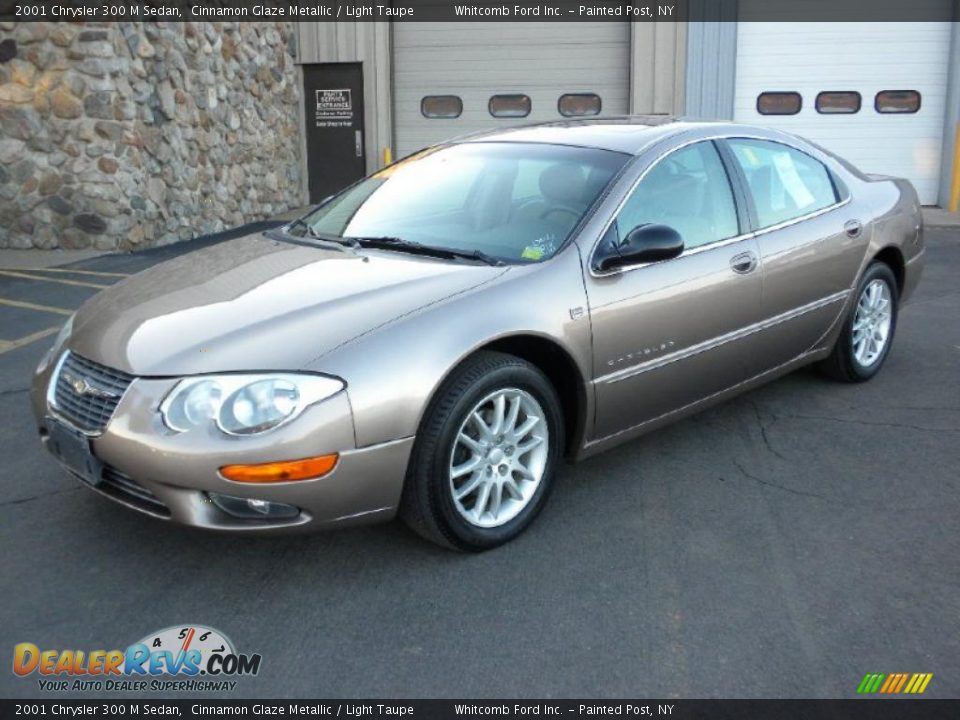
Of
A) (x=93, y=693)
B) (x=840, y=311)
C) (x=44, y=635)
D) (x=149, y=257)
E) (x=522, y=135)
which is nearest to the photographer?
(x=93, y=693)

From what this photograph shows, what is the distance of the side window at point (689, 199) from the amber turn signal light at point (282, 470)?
1607 mm

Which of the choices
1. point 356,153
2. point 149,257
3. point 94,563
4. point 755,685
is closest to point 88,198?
point 149,257

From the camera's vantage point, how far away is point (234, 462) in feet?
9.59

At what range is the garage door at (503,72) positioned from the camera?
14328mm

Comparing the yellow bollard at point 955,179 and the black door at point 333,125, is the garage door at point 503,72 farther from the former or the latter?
the yellow bollard at point 955,179

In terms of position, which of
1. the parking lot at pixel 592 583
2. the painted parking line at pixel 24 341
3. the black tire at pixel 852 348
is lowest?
the parking lot at pixel 592 583

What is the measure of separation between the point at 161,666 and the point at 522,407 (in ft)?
4.85

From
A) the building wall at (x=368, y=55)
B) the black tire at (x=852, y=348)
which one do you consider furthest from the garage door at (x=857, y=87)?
the black tire at (x=852, y=348)

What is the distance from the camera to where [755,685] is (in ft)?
8.82

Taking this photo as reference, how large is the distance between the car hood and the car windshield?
0.23 m

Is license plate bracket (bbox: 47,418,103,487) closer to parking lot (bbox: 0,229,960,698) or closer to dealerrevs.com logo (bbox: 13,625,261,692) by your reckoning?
parking lot (bbox: 0,229,960,698)

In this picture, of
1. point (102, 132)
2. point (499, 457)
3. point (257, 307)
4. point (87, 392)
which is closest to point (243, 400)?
point (257, 307)

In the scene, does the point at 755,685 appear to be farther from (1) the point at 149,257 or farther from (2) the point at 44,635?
(1) the point at 149,257
